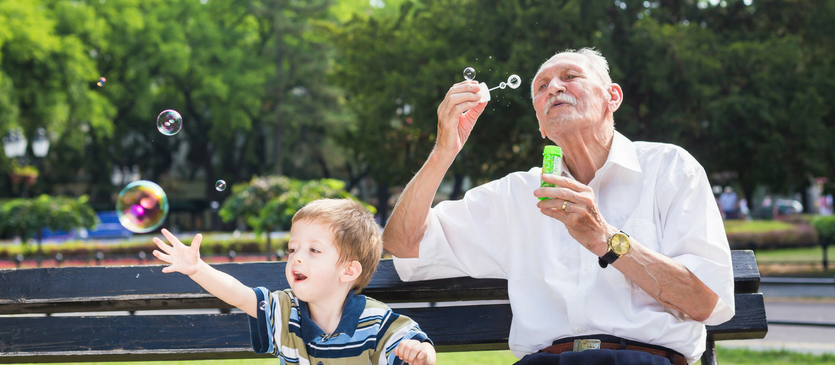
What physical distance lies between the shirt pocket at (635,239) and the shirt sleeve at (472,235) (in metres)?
0.43

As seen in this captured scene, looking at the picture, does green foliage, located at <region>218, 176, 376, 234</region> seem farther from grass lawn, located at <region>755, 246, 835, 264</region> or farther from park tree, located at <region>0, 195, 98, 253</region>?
grass lawn, located at <region>755, 246, 835, 264</region>

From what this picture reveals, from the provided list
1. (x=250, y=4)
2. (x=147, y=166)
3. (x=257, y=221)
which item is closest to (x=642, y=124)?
(x=257, y=221)

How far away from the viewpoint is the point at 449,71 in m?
15.3

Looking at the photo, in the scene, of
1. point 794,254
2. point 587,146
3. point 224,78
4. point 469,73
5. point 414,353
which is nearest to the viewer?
point 414,353

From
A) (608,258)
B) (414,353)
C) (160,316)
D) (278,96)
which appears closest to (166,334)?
(160,316)

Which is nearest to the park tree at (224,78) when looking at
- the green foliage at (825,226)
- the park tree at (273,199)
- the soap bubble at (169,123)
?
the park tree at (273,199)

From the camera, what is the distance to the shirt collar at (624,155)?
263 cm

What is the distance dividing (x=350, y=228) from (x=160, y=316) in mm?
1042

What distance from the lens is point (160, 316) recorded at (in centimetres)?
294

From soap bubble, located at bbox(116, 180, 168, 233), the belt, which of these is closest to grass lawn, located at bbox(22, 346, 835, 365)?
soap bubble, located at bbox(116, 180, 168, 233)

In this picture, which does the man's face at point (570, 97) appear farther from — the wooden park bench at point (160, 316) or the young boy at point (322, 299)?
the young boy at point (322, 299)

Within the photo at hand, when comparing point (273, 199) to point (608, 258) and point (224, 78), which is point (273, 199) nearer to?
point (608, 258)

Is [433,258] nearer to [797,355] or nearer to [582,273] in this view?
[582,273]

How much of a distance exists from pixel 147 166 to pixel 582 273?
38121mm
